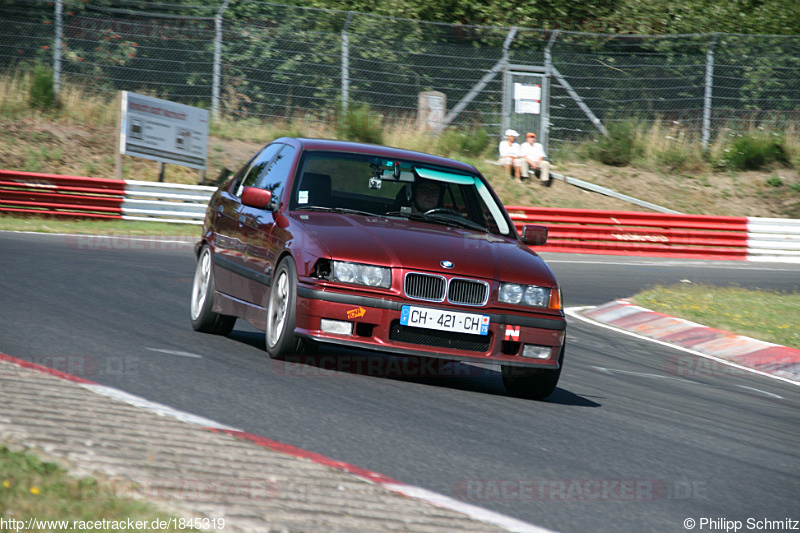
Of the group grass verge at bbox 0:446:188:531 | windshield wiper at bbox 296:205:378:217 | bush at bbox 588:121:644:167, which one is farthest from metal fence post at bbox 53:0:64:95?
grass verge at bbox 0:446:188:531

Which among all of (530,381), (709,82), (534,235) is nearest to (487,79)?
(709,82)

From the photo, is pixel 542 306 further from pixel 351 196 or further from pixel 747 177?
pixel 747 177

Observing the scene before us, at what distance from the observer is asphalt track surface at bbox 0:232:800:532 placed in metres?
4.88

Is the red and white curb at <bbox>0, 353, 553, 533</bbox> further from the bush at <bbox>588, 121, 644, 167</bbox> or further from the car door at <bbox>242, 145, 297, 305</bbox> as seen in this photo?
the bush at <bbox>588, 121, 644, 167</bbox>

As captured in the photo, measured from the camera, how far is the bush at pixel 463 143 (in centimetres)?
2794

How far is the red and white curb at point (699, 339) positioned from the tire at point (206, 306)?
5.66m

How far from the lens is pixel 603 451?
230 inches

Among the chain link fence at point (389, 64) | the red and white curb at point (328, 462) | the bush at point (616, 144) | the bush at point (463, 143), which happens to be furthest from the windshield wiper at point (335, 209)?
the bush at point (616, 144)

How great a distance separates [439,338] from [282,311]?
109cm

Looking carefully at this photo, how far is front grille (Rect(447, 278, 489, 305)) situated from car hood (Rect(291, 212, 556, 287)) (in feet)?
0.17

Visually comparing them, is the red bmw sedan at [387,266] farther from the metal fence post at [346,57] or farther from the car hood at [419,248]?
the metal fence post at [346,57]

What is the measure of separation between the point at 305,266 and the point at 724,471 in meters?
2.81

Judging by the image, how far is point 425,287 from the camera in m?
6.97

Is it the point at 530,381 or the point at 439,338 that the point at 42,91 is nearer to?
the point at 530,381
